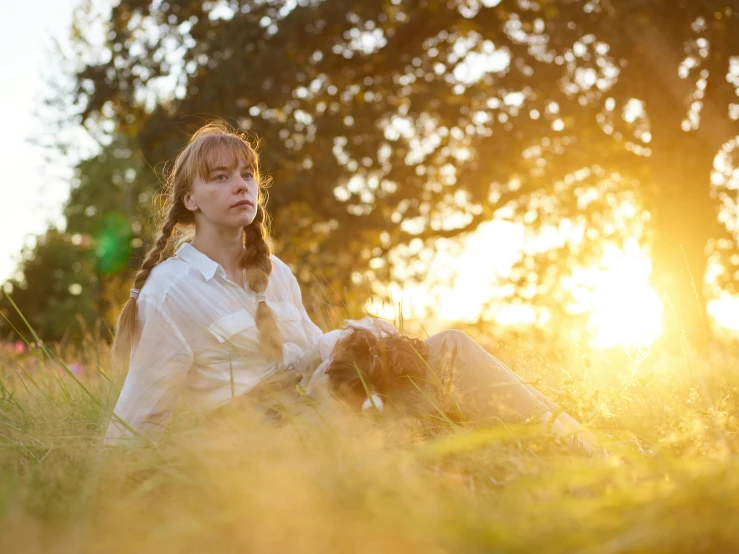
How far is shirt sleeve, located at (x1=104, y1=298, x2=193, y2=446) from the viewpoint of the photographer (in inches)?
110

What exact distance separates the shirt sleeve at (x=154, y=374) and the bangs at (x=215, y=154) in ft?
2.32

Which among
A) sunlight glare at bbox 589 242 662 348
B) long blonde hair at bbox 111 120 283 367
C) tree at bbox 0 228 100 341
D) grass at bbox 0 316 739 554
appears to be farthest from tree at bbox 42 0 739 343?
tree at bbox 0 228 100 341

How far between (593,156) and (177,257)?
646 cm

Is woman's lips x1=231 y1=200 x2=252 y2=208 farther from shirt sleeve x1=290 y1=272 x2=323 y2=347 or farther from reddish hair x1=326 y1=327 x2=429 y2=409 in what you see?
reddish hair x1=326 y1=327 x2=429 y2=409

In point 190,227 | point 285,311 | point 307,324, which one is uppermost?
point 190,227

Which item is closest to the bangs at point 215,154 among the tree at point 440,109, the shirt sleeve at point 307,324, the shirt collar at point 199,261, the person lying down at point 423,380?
the shirt collar at point 199,261

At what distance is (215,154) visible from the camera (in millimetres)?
3232

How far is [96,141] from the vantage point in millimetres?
18859

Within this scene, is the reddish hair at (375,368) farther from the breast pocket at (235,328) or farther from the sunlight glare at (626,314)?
the sunlight glare at (626,314)

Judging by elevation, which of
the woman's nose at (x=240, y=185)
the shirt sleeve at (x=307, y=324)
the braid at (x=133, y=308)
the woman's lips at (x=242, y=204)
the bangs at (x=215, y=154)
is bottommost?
the shirt sleeve at (x=307, y=324)

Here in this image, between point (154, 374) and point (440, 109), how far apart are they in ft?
20.6

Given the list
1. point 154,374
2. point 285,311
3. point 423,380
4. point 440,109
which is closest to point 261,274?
point 285,311

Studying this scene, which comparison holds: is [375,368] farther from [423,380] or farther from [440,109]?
[440,109]

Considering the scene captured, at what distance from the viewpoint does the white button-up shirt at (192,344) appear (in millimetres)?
2807
